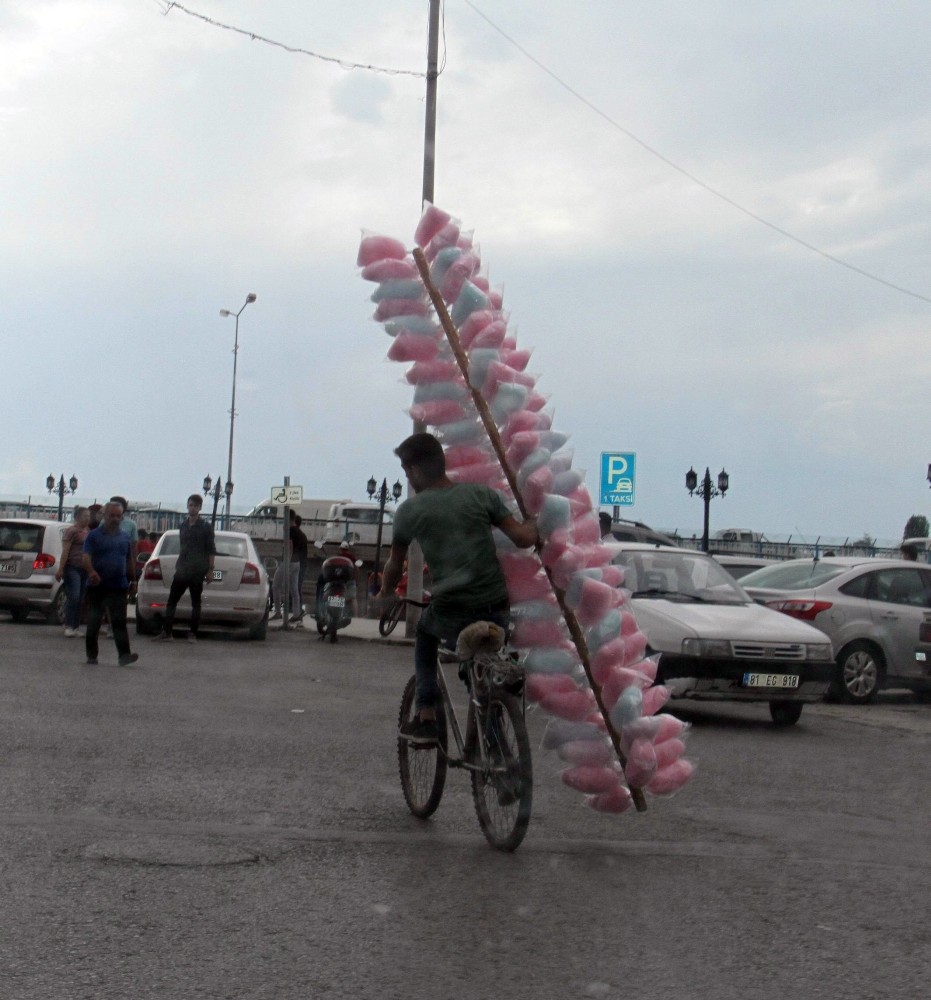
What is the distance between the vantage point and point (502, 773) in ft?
22.8

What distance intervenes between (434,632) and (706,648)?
6.01m

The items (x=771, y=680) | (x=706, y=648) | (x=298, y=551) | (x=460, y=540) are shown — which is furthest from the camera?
(x=298, y=551)

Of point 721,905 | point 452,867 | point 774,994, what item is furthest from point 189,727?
point 774,994

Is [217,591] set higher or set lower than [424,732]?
higher

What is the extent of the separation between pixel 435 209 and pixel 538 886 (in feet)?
12.0

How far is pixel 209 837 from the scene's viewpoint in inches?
276

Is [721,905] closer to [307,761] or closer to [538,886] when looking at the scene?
[538,886]

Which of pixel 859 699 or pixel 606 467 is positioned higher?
pixel 606 467

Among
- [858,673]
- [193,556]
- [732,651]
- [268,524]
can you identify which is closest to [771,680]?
[732,651]

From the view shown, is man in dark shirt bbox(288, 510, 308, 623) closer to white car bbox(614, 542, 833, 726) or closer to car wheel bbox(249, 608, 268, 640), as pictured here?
car wheel bbox(249, 608, 268, 640)

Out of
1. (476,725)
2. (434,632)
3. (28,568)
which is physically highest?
(434,632)

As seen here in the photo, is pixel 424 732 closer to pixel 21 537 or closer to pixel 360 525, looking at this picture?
pixel 21 537

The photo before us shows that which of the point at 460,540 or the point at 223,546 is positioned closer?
the point at 460,540

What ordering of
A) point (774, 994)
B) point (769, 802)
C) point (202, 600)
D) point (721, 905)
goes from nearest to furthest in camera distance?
point (774, 994)
point (721, 905)
point (769, 802)
point (202, 600)
